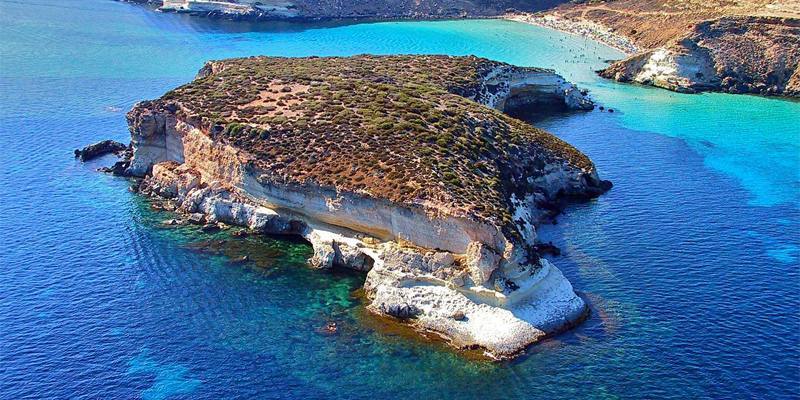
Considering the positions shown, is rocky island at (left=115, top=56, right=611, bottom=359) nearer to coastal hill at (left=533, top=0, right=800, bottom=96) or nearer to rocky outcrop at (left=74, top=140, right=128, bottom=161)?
rocky outcrop at (left=74, top=140, right=128, bottom=161)

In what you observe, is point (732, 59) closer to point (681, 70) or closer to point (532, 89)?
point (681, 70)

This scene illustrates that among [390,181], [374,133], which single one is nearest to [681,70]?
[374,133]

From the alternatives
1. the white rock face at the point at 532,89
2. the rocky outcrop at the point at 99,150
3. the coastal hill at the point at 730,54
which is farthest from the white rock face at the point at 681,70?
the rocky outcrop at the point at 99,150

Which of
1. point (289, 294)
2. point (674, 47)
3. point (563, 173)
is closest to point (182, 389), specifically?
point (289, 294)

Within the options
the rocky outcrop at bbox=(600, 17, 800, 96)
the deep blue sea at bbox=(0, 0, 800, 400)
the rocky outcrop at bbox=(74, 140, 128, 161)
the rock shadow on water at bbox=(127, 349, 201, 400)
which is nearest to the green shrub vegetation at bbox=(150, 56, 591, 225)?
the deep blue sea at bbox=(0, 0, 800, 400)

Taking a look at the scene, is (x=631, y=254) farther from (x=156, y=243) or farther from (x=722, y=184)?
(x=156, y=243)

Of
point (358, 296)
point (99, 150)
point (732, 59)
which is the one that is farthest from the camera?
point (732, 59)

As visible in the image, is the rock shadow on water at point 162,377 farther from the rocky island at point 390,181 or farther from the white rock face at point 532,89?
the white rock face at point 532,89
